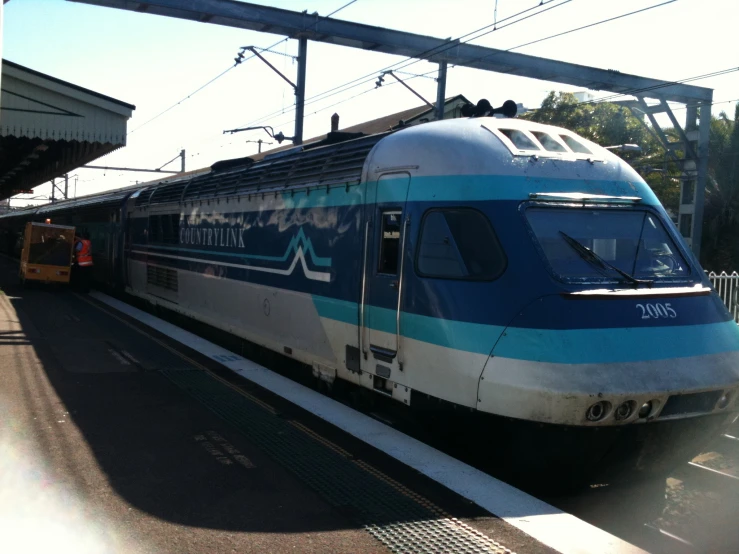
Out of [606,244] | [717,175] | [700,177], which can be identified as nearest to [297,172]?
[606,244]

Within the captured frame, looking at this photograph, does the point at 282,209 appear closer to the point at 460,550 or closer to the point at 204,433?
the point at 204,433

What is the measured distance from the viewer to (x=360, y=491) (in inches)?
213

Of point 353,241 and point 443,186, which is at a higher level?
point 443,186

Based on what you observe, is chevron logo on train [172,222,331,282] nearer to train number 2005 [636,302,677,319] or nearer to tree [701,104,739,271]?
train number 2005 [636,302,677,319]

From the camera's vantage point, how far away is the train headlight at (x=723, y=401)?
579 cm

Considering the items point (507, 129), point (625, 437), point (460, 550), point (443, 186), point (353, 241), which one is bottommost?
point (460, 550)

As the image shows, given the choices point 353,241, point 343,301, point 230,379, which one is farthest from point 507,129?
point 230,379

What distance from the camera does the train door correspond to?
6.82 metres

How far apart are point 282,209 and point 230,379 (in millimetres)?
2285

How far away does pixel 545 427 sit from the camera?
5.47m

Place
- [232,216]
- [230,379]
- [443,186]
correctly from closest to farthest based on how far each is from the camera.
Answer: [443,186] < [230,379] < [232,216]

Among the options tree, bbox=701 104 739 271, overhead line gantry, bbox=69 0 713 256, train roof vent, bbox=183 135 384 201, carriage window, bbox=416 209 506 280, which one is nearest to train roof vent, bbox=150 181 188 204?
train roof vent, bbox=183 135 384 201

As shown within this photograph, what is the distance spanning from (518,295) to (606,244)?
3.87 feet

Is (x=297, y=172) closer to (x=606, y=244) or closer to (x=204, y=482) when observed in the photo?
(x=606, y=244)
